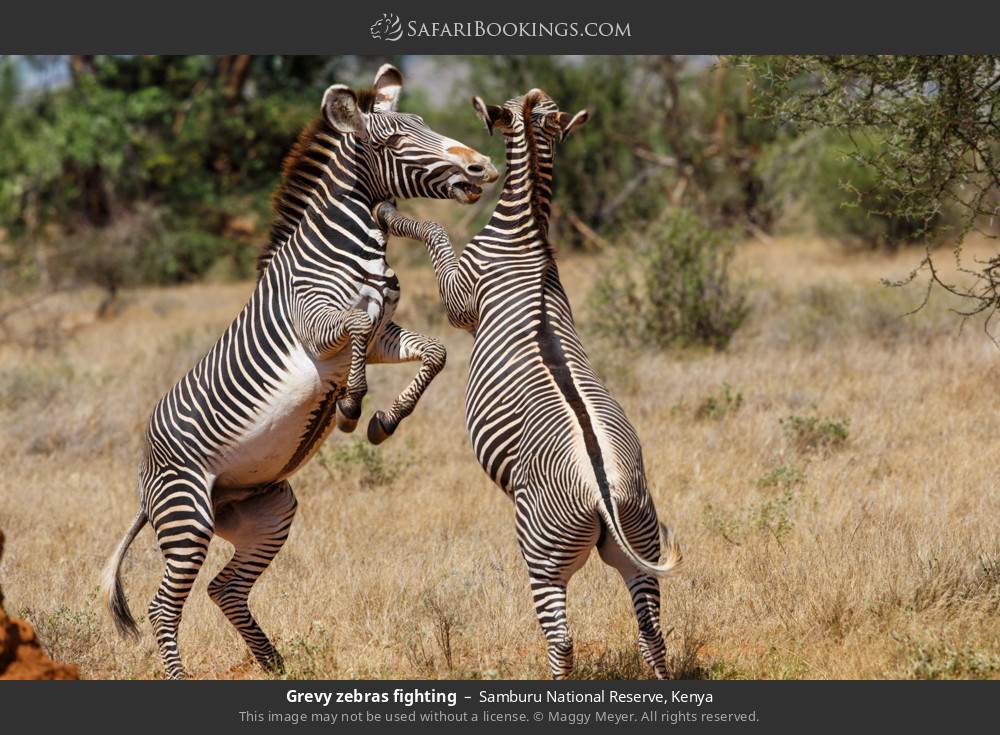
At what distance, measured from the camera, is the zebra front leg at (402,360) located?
5.95 meters

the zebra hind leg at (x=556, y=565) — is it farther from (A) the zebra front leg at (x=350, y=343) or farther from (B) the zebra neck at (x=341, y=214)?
(B) the zebra neck at (x=341, y=214)

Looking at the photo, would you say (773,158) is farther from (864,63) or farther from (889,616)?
(889,616)

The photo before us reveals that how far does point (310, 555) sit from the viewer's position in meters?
8.00

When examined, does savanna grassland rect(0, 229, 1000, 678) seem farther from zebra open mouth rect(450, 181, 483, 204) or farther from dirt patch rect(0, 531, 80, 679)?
zebra open mouth rect(450, 181, 483, 204)

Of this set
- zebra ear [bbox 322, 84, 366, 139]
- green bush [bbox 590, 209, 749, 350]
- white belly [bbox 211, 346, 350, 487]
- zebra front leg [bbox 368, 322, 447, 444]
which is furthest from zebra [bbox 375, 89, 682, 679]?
green bush [bbox 590, 209, 749, 350]

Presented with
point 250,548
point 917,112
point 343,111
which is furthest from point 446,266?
point 917,112

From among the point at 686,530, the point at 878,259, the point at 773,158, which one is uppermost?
the point at 686,530

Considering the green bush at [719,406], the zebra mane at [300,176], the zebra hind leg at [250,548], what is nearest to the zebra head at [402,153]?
the zebra mane at [300,176]

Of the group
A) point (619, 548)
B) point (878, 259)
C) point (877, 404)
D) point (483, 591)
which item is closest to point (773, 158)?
point (878, 259)

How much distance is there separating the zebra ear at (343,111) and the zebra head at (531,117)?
2.14 ft

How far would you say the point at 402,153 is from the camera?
6.20 m

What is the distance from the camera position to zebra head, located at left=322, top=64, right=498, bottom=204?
20.0 feet

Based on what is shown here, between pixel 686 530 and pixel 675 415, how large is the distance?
2.89 metres

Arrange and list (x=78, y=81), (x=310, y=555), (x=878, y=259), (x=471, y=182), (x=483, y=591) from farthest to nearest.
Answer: (x=78, y=81) → (x=878, y=259) → (x=310, y=555) → (x=483, y=591) → (x=471, y=182)
